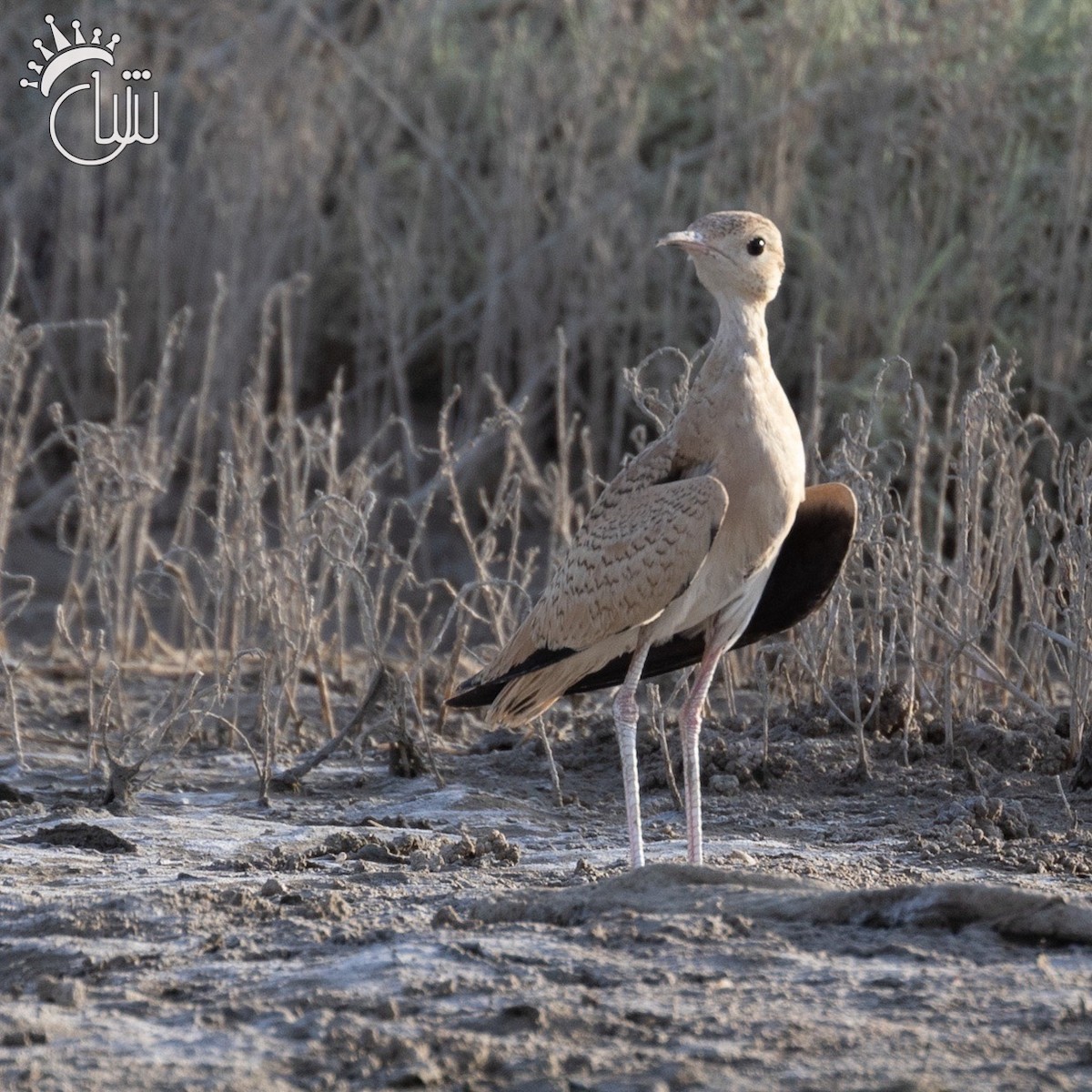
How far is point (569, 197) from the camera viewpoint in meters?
8.84

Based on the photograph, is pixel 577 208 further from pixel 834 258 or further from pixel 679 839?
pixel 679 839

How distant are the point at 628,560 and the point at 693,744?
536 mm

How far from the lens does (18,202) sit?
9766 millimetres

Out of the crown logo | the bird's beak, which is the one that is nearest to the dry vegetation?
the crown logo

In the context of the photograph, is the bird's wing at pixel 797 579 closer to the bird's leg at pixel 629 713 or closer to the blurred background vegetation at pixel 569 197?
the bird's leg at pixel 629 713

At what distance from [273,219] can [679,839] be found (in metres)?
5.23

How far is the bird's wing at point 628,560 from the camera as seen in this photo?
14.1 ft

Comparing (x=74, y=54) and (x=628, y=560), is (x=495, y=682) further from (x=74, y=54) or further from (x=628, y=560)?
(x=74, y=54)

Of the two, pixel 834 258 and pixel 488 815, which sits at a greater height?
pixel 834 258

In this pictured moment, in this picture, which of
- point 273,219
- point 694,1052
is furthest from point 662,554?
point 273,219

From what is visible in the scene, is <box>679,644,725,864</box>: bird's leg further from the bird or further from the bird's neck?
the bird's neck

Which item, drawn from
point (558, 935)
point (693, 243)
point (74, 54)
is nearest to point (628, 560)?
point (693, 243)

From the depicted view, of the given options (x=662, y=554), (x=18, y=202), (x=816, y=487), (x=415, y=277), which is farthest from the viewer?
(x=18, y=202)

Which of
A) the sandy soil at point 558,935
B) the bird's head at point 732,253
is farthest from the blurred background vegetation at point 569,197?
the bird's head at point 732,253
